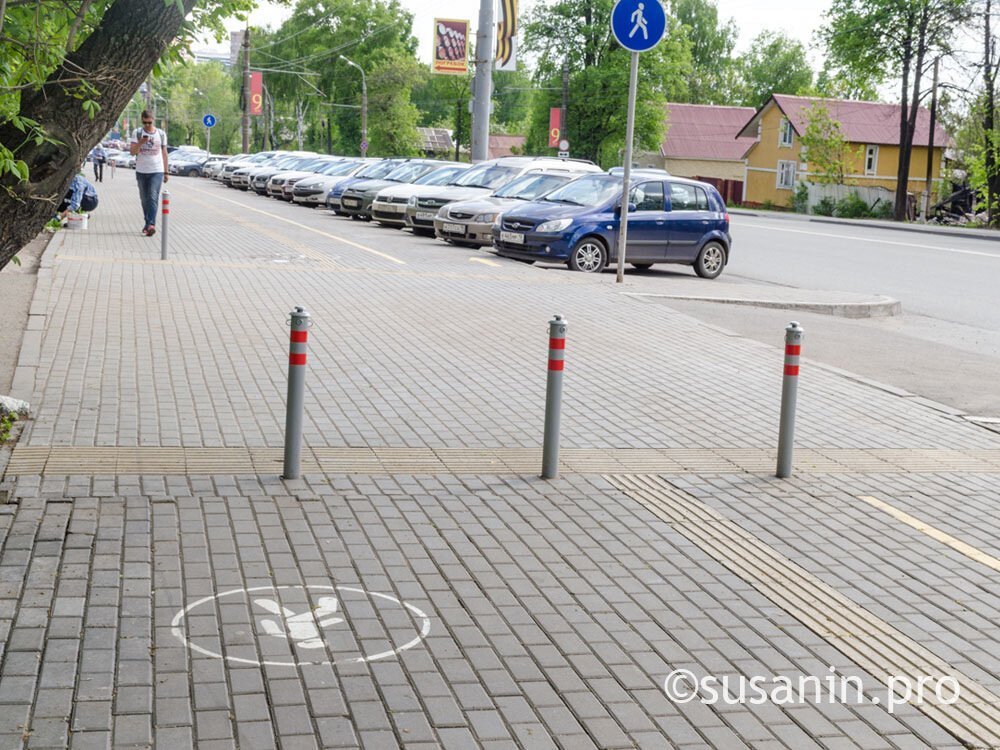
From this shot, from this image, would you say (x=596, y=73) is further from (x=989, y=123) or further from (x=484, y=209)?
(x=484, y=209)

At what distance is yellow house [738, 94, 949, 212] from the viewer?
3088 inches

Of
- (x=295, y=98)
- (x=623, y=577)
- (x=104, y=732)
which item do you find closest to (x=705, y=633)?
(x=623, y=577)

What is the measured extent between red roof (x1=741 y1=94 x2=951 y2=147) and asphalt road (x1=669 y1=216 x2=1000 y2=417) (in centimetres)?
4533

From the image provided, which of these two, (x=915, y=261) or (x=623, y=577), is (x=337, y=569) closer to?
(x=623, y=577)

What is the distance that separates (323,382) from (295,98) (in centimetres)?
9518

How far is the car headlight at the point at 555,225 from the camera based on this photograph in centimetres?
1988

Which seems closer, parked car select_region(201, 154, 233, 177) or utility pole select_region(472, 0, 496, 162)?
utility pole select_region(472, 0, 496, 162)

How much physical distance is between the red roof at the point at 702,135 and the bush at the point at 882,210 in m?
38.3

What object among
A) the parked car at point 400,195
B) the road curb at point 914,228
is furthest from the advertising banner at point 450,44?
the road curb at point 914,228

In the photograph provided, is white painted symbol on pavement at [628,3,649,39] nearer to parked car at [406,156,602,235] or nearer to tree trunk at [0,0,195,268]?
parked car at [406,156,602,235]

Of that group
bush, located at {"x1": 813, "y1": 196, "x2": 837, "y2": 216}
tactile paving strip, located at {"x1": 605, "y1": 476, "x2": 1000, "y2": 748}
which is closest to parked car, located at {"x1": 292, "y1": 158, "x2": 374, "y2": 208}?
tactile paving strip, located at {"x1": 605, "y1": 476, "x2": 1000, "y2": 748}

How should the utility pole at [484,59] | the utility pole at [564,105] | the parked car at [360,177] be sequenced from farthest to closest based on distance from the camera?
the utility pole at [564,105], the parked car at [360,177], the utility pole at [484,59]

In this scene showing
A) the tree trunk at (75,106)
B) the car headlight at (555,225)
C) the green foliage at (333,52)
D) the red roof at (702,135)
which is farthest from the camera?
the red roof at (702,135)

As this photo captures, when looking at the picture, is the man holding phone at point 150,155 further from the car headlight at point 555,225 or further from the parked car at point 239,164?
the parked car at point 239,164
